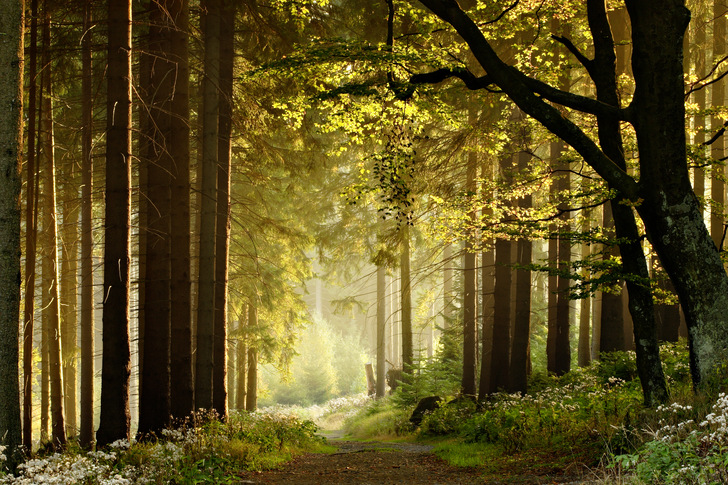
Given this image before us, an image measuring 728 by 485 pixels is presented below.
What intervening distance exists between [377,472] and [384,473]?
0.17 metres

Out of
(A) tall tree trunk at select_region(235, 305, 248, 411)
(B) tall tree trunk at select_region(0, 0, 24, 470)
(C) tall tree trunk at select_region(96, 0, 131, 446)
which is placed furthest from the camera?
(A) tall tree trunk at select_region(235, 305, 248, 411)

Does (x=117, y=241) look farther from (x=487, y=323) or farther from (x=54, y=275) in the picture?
(x=487, y=323)

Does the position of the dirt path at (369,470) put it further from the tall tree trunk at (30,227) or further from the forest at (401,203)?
the tall tree trunk at (30,227)

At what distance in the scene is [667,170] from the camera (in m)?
6.74

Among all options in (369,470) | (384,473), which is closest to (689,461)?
(384,473)

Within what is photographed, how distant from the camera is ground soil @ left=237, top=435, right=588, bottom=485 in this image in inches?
297

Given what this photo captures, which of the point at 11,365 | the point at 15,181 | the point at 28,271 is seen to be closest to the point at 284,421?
the point at 28,271

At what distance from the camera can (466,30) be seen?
286 inches

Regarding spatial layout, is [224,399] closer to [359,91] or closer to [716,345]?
[359,91]

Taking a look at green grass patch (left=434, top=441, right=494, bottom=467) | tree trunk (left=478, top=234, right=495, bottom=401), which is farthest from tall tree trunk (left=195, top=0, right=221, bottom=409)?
tree trunk (left=478, top=234, right=495, bottom=401)

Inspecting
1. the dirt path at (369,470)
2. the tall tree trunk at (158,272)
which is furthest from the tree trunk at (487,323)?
the tall tree trunk at (158,272)

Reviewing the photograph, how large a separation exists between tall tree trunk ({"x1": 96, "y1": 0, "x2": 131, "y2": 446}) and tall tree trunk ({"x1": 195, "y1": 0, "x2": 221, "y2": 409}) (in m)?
3.01

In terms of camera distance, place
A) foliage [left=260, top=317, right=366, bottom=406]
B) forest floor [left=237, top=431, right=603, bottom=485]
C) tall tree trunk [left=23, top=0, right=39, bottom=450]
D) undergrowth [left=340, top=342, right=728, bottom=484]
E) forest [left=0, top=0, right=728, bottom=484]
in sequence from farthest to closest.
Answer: foliage [left=260, top=317, right=366, bottom=406]
tall tree trunk [left=23, top=0, right=39, bottom=450]
forest floor [left=237, top=431, right=603, bottom=485]
forest [left=0, top=0, right=728, bottom=484]
undergrowth [left=340, top=342, right=728, bottom=484]

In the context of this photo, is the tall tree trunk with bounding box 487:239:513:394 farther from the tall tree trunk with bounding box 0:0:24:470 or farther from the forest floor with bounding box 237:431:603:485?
the tall tree trunk with bounding box 0:0:24:470
